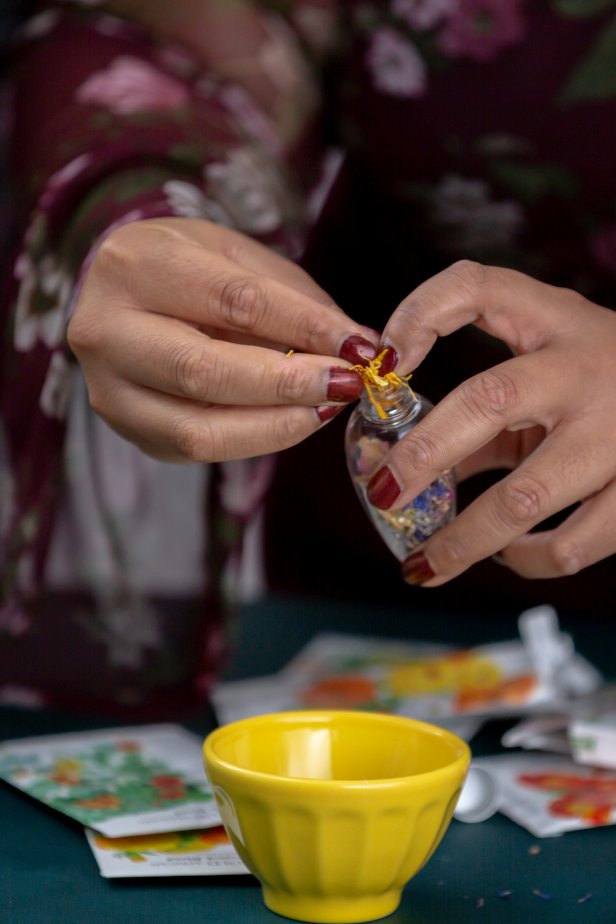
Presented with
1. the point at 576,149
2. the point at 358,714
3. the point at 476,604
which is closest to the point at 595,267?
the point at 576,149

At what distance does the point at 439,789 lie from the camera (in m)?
0.47

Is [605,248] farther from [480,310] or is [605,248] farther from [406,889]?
[406,889]

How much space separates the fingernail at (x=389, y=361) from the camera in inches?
22.0

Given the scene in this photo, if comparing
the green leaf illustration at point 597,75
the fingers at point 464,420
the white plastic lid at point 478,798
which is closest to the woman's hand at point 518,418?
the fingers at point 464,420

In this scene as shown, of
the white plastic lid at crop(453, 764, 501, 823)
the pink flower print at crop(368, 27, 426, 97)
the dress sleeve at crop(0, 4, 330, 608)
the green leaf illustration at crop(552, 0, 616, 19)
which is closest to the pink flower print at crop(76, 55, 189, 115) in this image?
the dress sleeve at crop(0, 4, 330, 608)

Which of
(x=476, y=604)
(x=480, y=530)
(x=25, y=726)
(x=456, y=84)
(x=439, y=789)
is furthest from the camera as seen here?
(x=476, y=604)

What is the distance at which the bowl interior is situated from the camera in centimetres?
52

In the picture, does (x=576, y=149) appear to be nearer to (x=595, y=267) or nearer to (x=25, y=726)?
(x=595, y=267)

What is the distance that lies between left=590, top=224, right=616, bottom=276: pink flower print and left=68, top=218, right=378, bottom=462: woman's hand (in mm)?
339

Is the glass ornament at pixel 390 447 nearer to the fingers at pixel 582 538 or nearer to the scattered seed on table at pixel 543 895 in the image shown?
the fingers at pixel 582 538

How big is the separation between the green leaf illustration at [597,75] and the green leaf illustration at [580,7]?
1 centimetres

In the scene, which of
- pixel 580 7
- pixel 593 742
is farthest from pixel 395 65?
pixel 593 742

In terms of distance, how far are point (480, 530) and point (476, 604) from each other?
55 cm

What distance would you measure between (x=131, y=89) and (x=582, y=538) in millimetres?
448
